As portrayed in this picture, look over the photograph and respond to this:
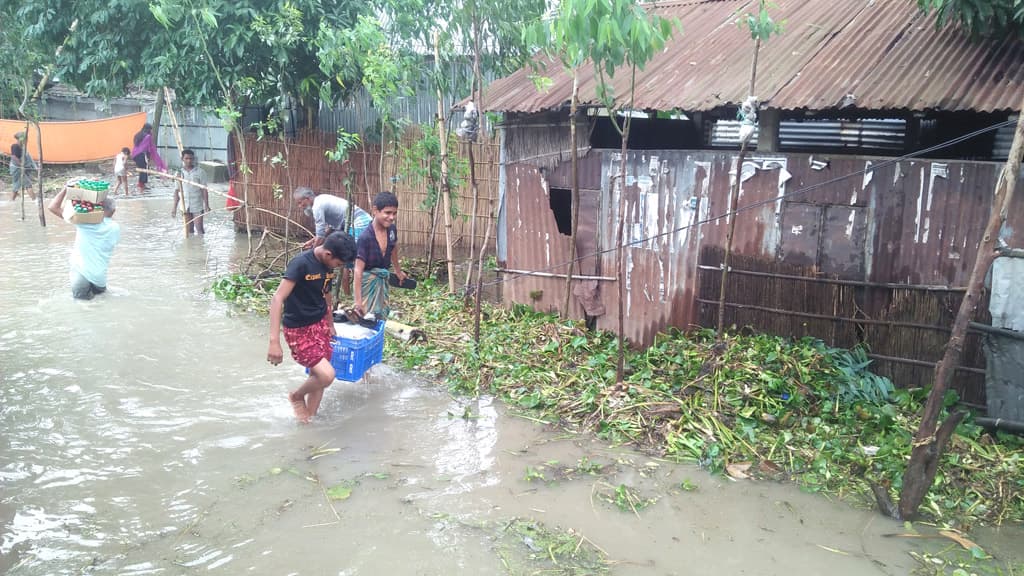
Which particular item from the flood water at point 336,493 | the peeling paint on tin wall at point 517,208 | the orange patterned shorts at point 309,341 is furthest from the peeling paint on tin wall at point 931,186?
the orange patterned shorts at point 309,341

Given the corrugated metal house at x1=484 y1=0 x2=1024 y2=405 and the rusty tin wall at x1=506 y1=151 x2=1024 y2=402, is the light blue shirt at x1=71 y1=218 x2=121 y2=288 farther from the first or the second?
the rusty tin wall at x1=506 y1=151 x2=1024 y2=402

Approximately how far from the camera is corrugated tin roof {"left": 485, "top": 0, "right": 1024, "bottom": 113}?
5707 mm

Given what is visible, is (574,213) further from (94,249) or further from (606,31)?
(94,249)

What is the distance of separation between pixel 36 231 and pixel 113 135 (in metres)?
9.81

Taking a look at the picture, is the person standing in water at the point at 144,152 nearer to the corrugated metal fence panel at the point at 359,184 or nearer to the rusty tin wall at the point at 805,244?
the corrugated metal fence panel at the point at 359,184

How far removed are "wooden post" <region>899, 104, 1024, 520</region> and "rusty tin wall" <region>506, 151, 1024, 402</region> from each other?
4.91ft

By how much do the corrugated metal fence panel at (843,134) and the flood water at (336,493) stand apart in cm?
507

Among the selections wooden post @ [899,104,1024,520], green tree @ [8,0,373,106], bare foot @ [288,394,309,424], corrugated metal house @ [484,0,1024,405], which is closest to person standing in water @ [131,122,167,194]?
green tree @ [8,0,373,106]

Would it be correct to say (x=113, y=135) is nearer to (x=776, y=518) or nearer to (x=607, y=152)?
(x=607, y=152)

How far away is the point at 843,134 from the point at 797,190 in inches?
117

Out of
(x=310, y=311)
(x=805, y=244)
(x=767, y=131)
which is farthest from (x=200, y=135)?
(x=805, y=244)

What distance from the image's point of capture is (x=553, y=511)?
4.67 metres

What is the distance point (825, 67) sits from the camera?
6445mm

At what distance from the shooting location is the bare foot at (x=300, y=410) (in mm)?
6043
